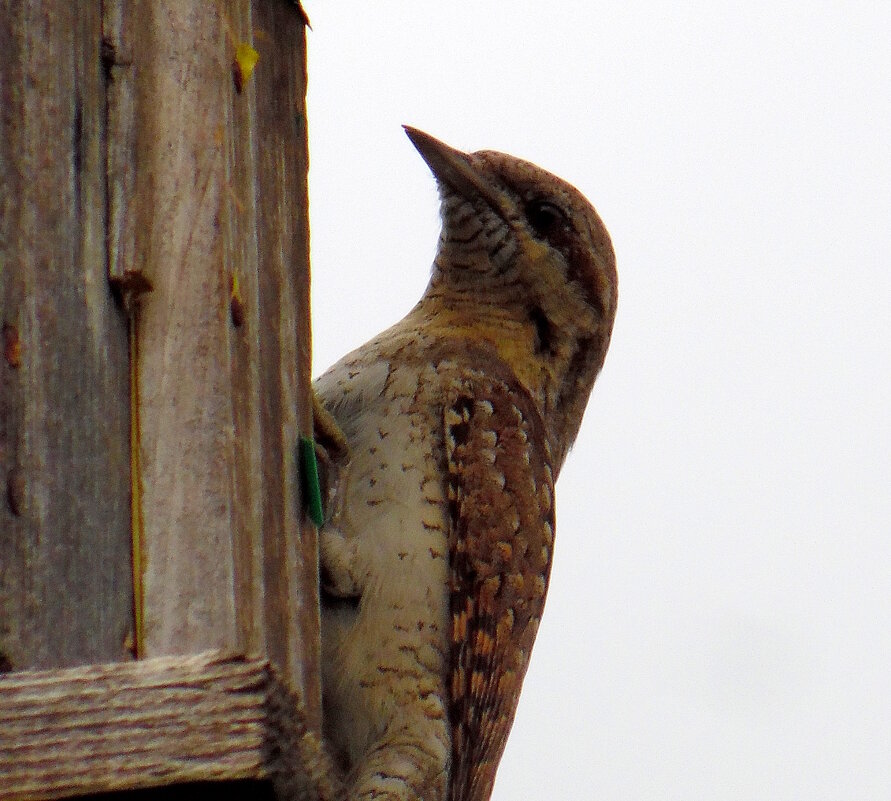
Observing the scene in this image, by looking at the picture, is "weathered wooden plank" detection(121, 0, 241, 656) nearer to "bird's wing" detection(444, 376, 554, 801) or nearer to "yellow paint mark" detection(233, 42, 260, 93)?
"yellow paint mark" detection(233, 42, 260, 93)

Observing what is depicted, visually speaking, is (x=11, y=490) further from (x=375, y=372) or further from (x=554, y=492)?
(x=554, y=492)

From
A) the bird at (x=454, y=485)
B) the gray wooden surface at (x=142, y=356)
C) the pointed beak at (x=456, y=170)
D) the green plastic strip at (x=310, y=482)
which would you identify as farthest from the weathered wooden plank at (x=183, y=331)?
the pointed beak at (x=456, y=170)

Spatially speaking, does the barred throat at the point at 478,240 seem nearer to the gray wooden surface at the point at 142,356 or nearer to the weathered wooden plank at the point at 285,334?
the weathered wooden plank at the point at 285,334

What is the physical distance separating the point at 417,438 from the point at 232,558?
146cm

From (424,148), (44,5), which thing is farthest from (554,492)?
(44,5)

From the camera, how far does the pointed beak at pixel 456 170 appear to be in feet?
14.8

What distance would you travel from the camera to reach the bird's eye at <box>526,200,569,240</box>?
4613 millimetres

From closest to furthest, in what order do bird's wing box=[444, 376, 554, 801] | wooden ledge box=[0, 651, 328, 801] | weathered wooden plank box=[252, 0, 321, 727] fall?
wooden ledge box=[0, 651, 328, 801], weathered wooden plank box=[252, 0, 321, 727], bird's wing box=[444, 376, 554, 801]

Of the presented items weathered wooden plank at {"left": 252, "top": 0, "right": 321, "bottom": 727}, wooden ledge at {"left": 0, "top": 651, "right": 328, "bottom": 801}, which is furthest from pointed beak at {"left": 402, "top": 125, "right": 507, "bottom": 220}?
wooden ledge at {"left": 0, "top": 651, "right": 328, "bottom": 801}

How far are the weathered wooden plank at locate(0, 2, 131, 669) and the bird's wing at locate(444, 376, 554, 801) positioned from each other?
1.45 metres

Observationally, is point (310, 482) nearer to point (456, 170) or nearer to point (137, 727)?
point (137, 727)

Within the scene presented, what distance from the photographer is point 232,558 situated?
2.32 m

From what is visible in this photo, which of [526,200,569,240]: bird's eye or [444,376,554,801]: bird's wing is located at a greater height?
[526,200,569,240]: bird's eye

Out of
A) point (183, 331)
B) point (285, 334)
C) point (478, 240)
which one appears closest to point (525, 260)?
point (478, 240)
